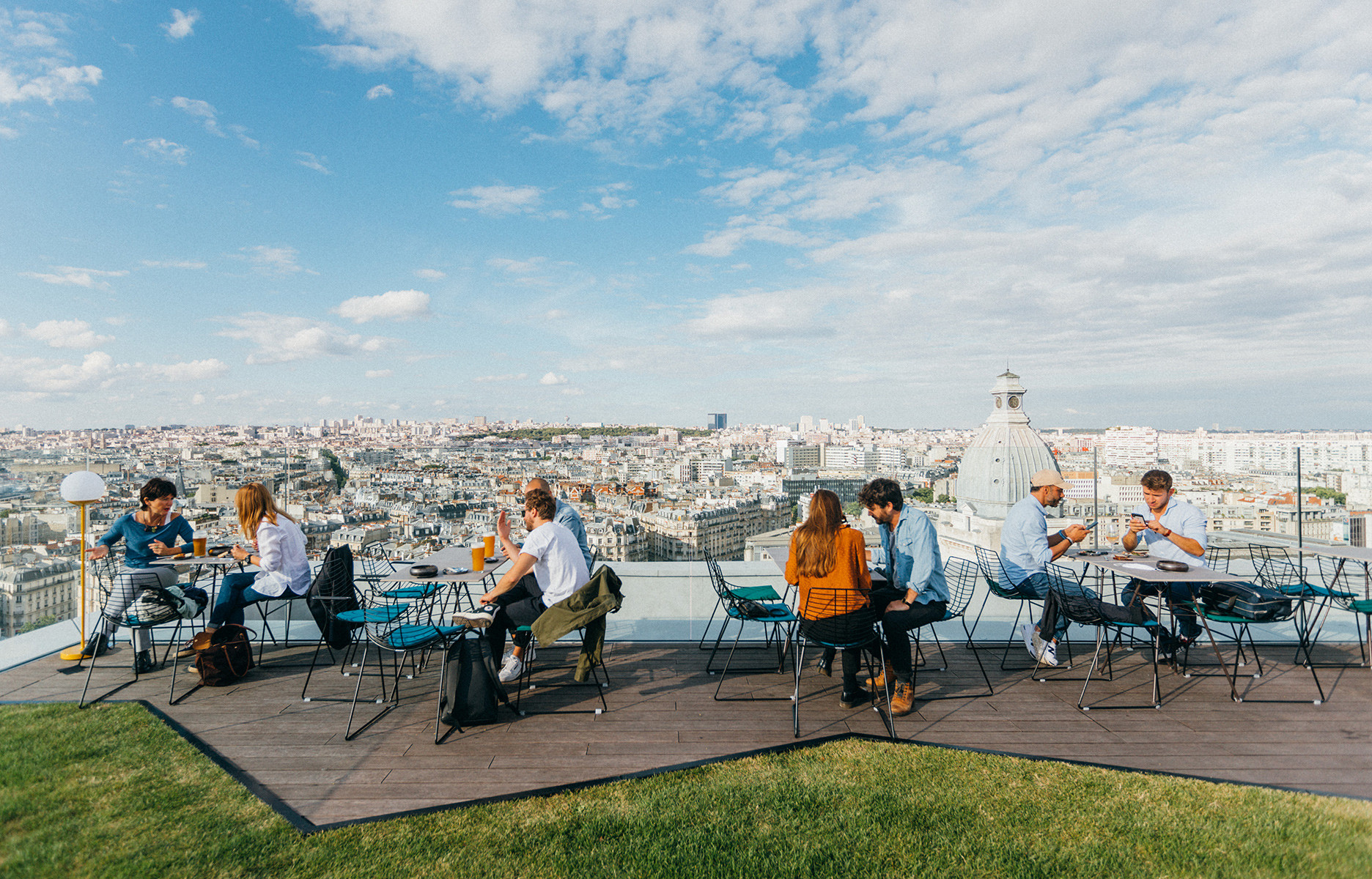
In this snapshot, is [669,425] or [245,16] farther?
[669,425]

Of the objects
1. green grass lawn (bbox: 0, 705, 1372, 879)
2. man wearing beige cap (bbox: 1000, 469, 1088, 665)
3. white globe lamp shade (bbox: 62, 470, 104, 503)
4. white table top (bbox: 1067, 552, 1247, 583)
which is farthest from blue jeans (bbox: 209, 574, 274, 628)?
white table top (bbox: 1067, 552, 1247, 583)

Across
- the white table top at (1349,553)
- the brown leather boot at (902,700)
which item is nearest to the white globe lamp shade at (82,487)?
the brown leather boot at (902,700)

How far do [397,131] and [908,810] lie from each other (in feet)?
46.7

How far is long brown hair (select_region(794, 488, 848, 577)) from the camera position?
10.5 ft

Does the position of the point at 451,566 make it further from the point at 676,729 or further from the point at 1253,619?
the point at 1253,619

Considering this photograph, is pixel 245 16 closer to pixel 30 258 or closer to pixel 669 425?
pixel 30 258

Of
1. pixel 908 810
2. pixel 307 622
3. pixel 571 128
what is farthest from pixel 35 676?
pixel 571 128

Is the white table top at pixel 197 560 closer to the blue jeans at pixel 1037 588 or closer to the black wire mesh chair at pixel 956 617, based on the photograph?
the black wire mesh chair at pixel 956 617

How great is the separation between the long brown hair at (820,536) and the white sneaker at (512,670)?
194 centimetres

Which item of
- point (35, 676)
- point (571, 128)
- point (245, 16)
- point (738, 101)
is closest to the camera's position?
point (35, 676)

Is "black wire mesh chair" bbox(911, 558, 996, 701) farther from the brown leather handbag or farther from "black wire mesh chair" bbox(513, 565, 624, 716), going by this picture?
the brown leather handbag

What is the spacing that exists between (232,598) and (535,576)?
2.28 meters

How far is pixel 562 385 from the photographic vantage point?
34.9m

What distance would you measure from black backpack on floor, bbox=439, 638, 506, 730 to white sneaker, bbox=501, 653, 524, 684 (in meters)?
0.51
